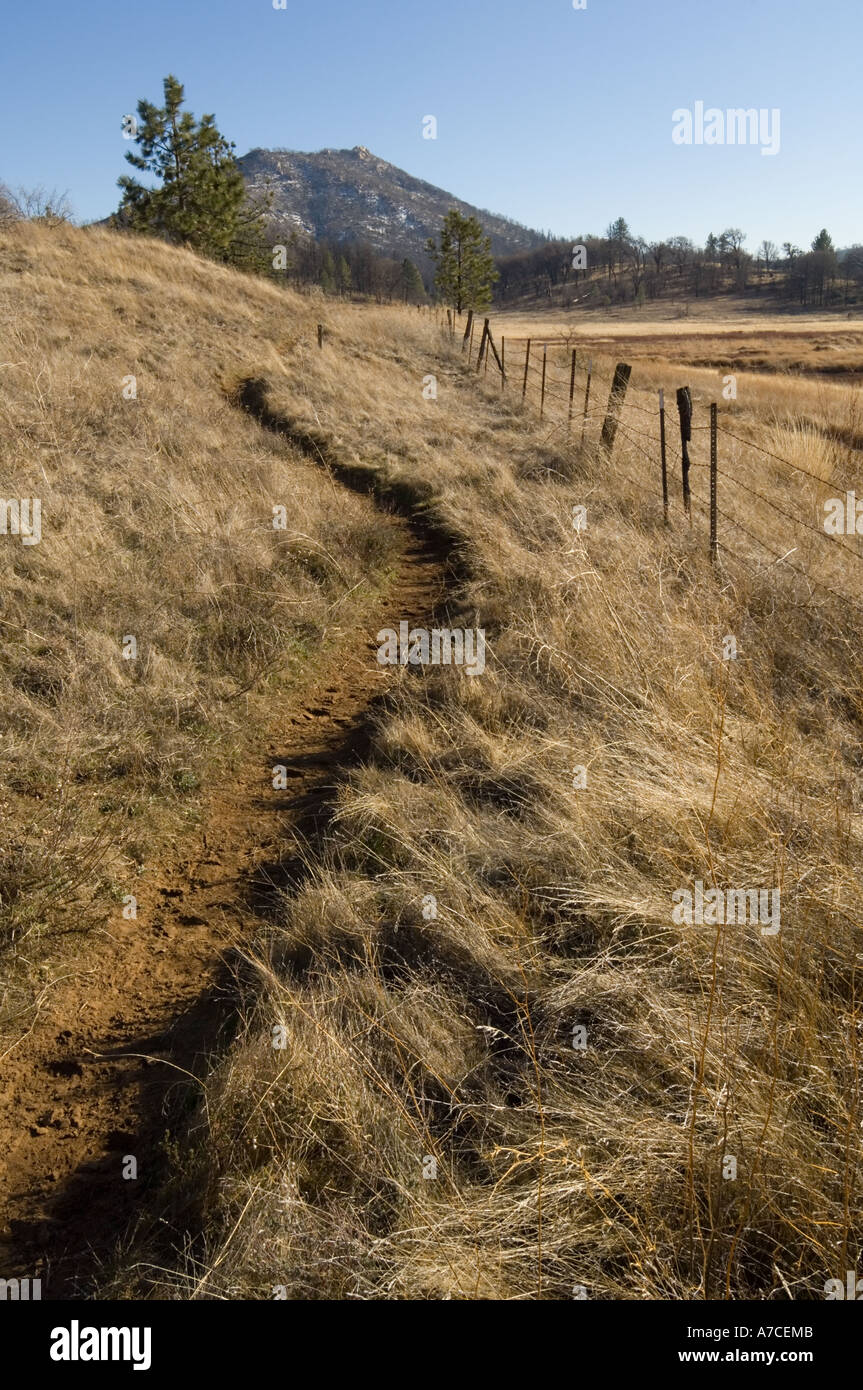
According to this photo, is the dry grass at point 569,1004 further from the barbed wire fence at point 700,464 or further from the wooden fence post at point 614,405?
the wooden fence post at point 614,405

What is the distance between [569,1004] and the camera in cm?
269

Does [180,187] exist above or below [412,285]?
below

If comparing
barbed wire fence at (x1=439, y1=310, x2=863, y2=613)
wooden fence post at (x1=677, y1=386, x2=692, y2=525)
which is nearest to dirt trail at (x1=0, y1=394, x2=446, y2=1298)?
barbed wire fence at (x1=439, y1=310, x2=863, y2=613)

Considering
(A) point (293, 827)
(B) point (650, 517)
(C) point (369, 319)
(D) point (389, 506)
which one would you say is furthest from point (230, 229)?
(A) point (293, 827)

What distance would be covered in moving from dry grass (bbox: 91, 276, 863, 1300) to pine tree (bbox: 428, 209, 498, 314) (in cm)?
4138

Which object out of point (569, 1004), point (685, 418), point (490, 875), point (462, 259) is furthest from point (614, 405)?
point (462, 259)

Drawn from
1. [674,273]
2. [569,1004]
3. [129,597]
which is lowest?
[569,1004]

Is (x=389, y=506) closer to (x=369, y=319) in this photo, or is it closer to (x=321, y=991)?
(x=321, y=991)

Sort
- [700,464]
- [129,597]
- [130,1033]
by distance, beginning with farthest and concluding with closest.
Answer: [700,464] < [129,597] < [130,1033]

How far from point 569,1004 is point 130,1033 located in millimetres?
1641

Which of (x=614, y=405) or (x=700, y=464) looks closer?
(x=700, y=464)

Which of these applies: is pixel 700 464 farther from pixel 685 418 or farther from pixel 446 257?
pixel 446 257

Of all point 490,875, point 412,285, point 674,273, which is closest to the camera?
point 490,875

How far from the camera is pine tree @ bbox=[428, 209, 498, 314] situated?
133 feet
